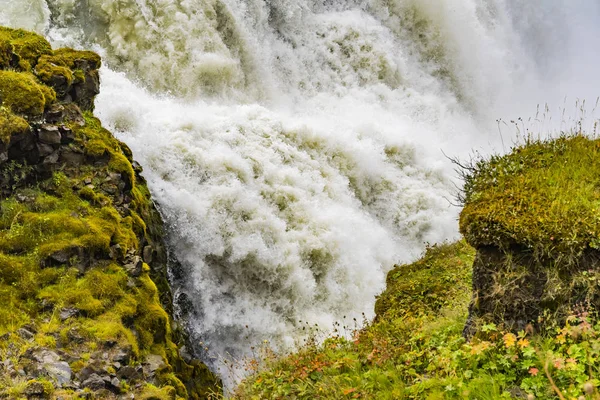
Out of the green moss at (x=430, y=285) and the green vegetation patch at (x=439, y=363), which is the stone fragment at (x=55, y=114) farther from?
the green moss at (x=430, y=285)

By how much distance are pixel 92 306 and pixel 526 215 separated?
423 cm

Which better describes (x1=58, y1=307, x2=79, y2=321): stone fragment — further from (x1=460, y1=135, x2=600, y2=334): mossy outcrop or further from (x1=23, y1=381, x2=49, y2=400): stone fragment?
(x1=460, y1=135, x2=600, y2=334): mossy outcrop

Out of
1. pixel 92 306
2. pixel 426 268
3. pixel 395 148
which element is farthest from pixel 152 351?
pixel 395 148

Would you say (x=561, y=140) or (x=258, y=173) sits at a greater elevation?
(x=258, y=173)

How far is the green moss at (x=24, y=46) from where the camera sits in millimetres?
6801

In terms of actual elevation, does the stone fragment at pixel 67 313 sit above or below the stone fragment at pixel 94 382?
above

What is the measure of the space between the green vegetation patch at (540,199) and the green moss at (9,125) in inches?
198

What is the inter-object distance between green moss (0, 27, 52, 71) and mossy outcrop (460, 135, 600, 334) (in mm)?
6021

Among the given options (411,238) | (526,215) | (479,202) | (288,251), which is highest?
(411,238)

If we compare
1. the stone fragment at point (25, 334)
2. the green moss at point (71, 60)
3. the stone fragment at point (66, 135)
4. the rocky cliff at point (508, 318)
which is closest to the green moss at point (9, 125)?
the stone fragment at point (66, 135)

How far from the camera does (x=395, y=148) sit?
14078 mm

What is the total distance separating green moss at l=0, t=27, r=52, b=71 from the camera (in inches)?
268

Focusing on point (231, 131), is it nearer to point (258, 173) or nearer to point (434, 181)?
point (258, 173)

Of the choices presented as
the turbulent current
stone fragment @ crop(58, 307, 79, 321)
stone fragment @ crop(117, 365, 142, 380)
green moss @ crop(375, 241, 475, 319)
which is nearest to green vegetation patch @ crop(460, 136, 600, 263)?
the turbulent current
